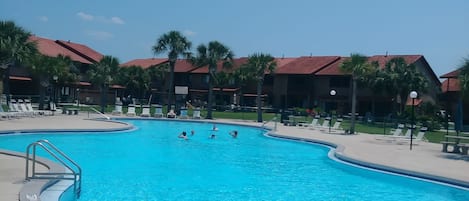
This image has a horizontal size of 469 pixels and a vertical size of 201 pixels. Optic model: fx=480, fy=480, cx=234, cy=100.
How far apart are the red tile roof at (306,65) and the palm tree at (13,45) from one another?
2772 centimetres

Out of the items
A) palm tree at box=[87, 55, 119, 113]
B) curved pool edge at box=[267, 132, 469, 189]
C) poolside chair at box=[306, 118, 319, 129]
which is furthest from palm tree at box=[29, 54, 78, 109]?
curved pool edge at box=[267, 132, 469, 189]

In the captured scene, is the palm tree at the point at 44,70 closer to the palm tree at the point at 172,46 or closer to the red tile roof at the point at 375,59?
the palm tree at the point at 172,46

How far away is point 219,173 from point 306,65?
3782 cm

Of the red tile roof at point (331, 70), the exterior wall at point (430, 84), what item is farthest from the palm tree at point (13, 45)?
the exterior wall at point (430, 84)

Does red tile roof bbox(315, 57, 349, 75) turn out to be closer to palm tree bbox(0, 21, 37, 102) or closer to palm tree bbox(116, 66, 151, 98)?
palm tree bbox(116, 66, 151, 98)

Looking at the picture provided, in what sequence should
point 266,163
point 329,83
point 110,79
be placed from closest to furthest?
point 266,163, point 110,79, point 329,83

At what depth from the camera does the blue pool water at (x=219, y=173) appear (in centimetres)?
1108

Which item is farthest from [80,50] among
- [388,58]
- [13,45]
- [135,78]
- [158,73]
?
[388,58]

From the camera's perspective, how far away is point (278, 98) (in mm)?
50875

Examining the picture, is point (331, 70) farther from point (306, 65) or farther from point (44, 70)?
point (44, 70)

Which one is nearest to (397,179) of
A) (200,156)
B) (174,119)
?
(200,156)

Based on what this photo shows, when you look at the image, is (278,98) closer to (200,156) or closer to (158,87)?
(158,87)

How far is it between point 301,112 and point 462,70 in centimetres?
2114

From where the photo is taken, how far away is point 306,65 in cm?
5025
